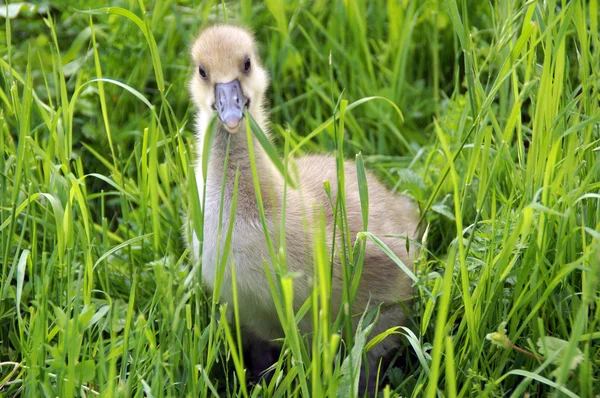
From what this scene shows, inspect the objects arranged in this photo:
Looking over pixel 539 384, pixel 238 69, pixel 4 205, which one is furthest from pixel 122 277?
pixel 539 384

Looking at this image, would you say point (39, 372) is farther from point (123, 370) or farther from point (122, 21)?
point (122, 21)

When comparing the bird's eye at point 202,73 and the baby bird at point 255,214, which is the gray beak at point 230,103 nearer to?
the baby bird at point 255,214

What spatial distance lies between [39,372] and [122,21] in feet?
6.15

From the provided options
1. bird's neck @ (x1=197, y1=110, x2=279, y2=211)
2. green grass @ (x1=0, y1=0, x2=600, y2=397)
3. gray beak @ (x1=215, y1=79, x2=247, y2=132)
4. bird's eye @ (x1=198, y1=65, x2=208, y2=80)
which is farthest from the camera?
bird's eye @ (x1=198, y1=65, x2=208, y2=80)

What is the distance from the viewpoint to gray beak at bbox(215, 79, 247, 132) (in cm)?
245

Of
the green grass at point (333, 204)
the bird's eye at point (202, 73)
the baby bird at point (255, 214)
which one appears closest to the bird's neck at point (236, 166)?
the baby bird at point (255, 214)

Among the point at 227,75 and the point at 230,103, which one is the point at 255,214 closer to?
the point at 230,103

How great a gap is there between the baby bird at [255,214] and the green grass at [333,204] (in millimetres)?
99

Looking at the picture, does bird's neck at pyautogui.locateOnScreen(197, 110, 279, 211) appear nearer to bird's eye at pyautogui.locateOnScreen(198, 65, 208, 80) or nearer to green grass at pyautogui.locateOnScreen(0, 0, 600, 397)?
green grass at pyautogui.locateOnScreen(0, 0, 600, 397)

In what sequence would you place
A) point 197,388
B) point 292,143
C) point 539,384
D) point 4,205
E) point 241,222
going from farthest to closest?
point 292,143 < point 4,205 < point 241,222 < point 539,384 < point 197,388

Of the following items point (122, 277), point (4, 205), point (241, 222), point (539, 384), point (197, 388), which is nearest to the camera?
point (197, 388)

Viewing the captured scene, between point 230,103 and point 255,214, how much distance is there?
337 mm

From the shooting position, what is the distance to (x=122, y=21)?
12.0 feet

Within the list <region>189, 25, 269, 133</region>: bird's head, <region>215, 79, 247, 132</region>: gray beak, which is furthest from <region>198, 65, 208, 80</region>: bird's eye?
<region>215, 79, 247, 132</region>: gray beak
